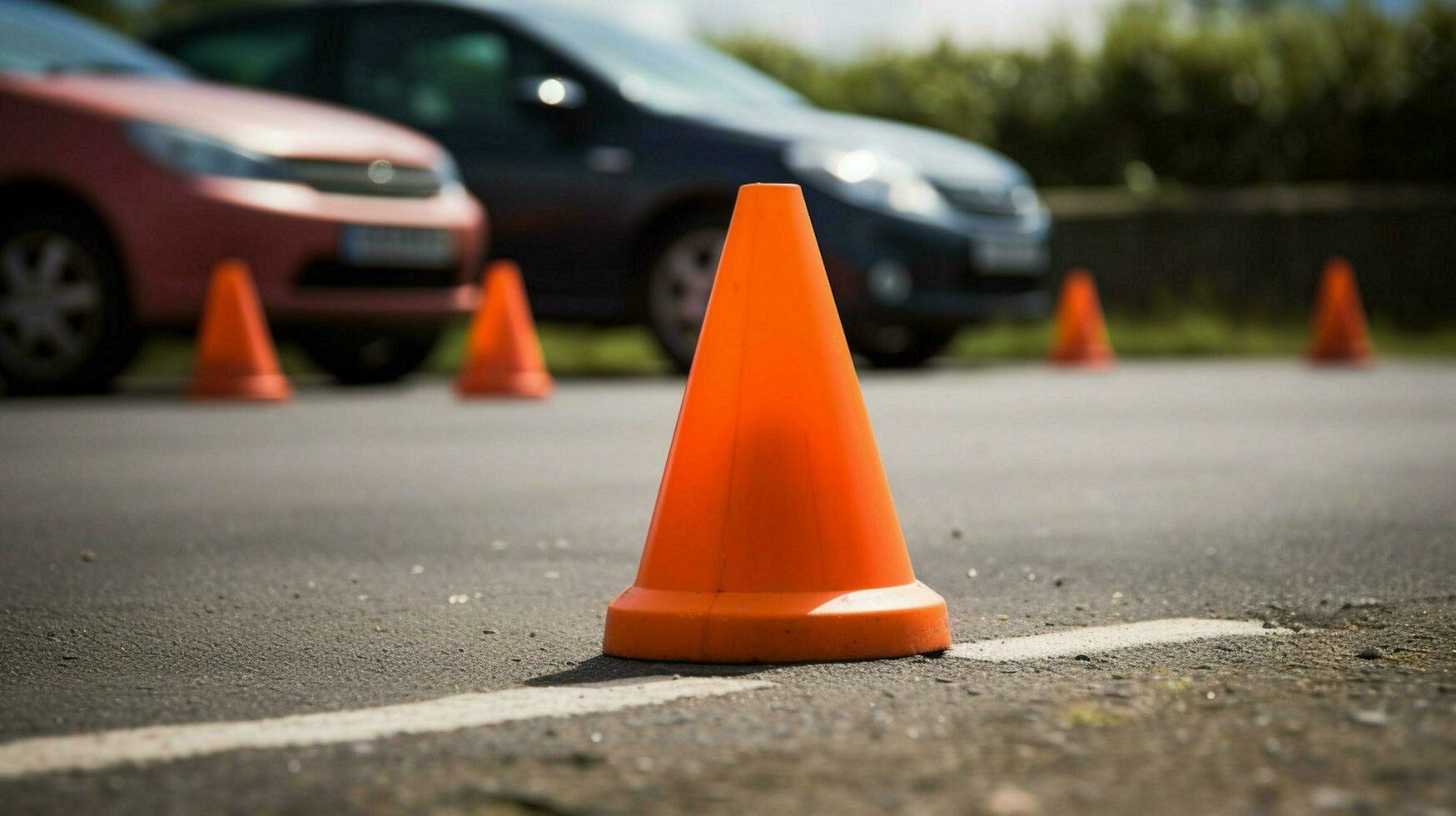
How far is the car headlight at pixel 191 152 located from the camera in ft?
29.6

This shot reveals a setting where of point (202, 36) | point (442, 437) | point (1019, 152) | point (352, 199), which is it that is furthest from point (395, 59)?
point (1019, 152)

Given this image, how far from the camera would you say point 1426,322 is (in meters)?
15.5

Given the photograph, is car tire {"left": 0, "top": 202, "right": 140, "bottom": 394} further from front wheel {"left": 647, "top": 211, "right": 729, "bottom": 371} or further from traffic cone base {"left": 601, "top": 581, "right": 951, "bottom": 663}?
traffic cone base {"left": 601, "top": 581, "right": 951, "bottom": 663}

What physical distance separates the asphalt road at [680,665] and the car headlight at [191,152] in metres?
1.25

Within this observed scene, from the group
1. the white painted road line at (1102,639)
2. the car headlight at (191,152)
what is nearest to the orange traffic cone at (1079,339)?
the car headlight at (191,152)

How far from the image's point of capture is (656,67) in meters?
11.2

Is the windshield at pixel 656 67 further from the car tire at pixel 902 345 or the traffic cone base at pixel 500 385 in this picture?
the traffic cone base at pixel 500 385

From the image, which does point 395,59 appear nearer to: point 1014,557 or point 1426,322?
point 1014,557

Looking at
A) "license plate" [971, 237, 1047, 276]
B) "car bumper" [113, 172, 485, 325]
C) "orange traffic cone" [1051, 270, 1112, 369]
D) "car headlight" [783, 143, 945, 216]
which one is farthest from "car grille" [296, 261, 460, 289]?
"orange traffic cone" [1051, 270, 1112, 369]

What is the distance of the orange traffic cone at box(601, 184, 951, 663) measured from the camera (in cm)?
340

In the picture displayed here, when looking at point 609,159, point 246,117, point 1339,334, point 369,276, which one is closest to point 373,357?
point 369,276

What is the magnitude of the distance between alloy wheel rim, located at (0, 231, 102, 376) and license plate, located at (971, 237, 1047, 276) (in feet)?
13.7

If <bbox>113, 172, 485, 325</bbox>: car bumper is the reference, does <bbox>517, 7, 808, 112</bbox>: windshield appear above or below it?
above

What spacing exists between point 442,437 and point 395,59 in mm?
3987
